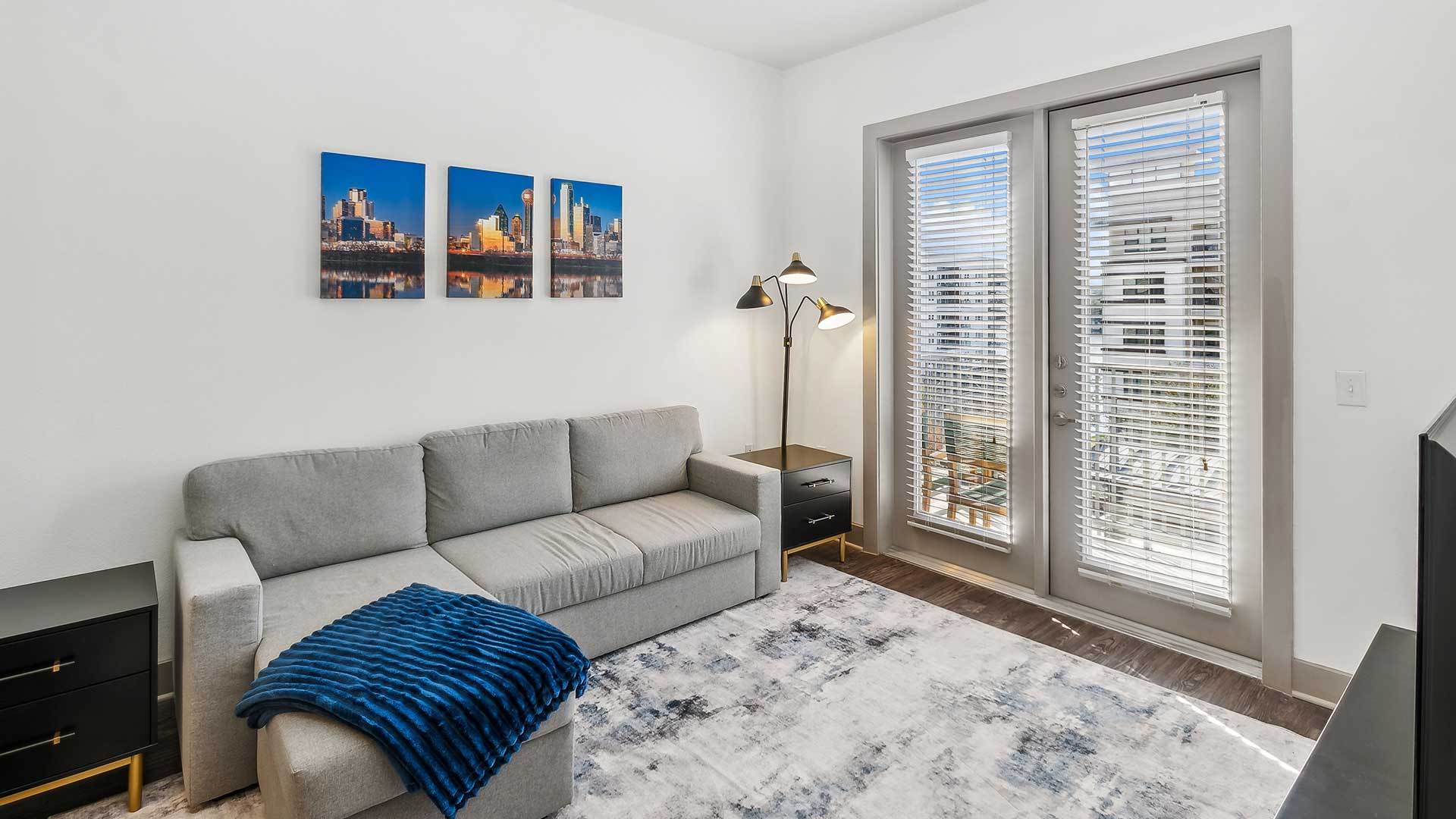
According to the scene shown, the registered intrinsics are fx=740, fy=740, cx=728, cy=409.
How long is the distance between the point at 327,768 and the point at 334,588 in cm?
97

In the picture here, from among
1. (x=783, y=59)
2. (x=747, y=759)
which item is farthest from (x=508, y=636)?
(x=783, y=59)

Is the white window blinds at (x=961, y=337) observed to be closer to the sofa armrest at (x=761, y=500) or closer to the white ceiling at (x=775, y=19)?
the white ceiling at (x=775, y=19)

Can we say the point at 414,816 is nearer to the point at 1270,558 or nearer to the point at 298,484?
the point at 298,484

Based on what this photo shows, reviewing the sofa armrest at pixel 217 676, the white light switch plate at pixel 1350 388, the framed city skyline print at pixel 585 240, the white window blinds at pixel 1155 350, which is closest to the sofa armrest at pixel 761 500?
the framed city skyline print at pixel 585 240

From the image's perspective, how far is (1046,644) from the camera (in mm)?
2979

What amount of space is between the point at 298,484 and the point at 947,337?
2.94 metres

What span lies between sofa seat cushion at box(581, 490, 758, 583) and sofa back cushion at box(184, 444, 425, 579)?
2.65 feet

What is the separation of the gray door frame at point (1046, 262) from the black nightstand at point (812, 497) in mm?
231

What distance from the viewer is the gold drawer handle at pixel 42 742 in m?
1.82

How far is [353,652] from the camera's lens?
188 centimetres

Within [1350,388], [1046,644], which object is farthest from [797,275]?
[1350,388]

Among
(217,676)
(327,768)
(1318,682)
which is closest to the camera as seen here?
(327,768)

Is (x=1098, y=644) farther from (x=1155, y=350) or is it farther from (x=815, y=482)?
(x=815, y=482)

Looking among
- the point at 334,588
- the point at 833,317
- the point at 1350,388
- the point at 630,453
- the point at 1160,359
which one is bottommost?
the point at 334,588
